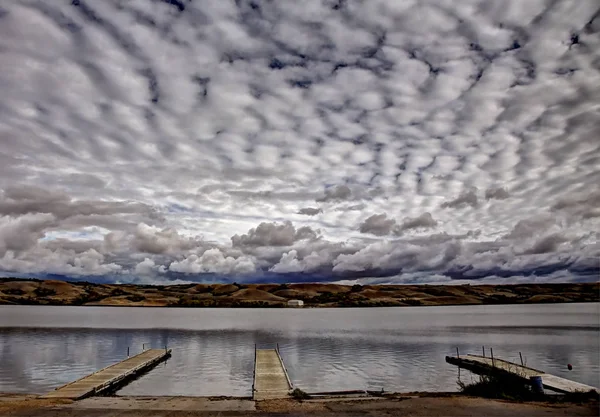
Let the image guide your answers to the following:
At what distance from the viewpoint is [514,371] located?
123 ft

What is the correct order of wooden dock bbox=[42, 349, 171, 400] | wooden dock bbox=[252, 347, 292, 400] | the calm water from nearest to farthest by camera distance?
wooden dock bbox=[252, 347, 292, 400] < wooden dock bbox=[42, 349, 171, 400] < the calm water

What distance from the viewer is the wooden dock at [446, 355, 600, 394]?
2988 cm

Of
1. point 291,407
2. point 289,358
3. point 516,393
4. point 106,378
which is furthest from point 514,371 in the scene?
point 106,378

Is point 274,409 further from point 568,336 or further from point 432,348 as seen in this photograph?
point 568,336

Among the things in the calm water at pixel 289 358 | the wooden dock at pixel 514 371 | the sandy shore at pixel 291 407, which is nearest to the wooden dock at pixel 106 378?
the calm water at pixel 289 358

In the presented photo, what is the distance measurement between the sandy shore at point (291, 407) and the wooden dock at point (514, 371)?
19.8 feet

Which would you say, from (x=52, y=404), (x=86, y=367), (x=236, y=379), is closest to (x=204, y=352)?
(x=86, y=367)

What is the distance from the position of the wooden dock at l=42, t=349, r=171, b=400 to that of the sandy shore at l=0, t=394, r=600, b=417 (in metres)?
2.05

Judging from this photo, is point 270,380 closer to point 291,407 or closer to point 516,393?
point 291,407

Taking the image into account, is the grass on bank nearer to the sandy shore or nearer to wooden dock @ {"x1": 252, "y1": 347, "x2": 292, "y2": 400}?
the sandy shore

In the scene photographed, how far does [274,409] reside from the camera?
76.5 ft

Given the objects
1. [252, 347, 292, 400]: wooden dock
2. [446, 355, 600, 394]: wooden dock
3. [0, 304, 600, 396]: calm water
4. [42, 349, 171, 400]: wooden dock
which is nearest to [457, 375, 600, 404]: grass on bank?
[446, 355, 600, 394]: wooden dock

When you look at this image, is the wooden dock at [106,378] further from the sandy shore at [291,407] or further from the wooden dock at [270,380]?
the wooden dock at [270,380]

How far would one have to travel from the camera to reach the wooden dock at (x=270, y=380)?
28.0 m
